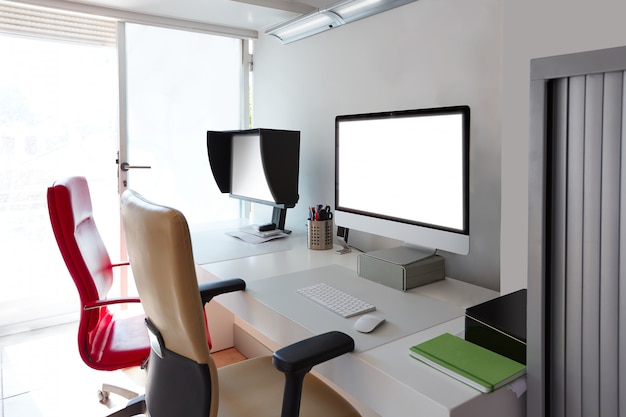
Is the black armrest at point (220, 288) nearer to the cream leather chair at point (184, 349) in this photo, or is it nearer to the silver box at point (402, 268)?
the cream leather chair at point (184, 349)

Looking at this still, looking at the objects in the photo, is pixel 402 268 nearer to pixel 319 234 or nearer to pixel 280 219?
pixel 319 234

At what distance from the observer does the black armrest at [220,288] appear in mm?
1473

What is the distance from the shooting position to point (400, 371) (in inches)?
38.8

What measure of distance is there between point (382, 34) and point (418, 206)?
889 millimetres

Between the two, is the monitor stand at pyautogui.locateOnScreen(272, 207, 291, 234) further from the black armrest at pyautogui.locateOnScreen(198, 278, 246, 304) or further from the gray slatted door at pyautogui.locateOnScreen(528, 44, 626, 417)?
the gray slatted door at pyautogui.locateOnScreen(528, 44, 626, 417)

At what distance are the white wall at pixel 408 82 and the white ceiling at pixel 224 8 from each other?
0.58 ft

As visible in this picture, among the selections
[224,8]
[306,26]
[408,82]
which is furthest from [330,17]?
[224,8]

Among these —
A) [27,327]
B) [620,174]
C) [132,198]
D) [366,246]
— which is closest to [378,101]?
[366,246]

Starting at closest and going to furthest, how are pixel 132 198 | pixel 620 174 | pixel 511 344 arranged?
pixel 620 174 → pixel 511 344 → pixel 132 198

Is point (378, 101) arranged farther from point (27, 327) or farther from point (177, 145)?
point (27, 327)

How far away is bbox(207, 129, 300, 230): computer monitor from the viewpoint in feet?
7.48

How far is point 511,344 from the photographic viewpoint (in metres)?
0.97

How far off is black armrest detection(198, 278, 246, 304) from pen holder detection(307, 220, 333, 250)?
607mm

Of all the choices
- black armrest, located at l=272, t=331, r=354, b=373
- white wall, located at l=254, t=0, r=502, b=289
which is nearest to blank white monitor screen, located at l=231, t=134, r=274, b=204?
white wall, located at l=254, t=0, r=502, b=289
